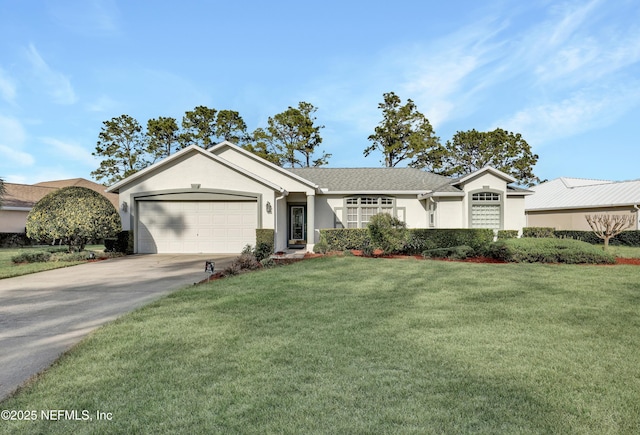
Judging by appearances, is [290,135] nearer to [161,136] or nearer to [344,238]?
[161,136]

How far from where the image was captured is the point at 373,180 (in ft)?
68.8

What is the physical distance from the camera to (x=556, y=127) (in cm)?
1742

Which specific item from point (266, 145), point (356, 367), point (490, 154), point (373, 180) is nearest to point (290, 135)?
point (266, 145)

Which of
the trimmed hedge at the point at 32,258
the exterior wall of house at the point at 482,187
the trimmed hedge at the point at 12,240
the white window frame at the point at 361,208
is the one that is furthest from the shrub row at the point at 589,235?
the trimmed hedge at the point at 12,240

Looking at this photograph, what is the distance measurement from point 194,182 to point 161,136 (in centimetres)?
2241

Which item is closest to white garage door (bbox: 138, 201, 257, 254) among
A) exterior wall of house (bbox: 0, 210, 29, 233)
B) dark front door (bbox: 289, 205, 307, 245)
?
dark front door (bbox: 289, 205, 307, 245)

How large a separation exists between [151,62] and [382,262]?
40.1 ft

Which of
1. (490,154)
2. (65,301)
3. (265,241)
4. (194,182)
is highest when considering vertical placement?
(490,154)

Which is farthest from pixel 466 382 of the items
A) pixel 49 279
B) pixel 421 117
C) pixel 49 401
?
pixel 421 117

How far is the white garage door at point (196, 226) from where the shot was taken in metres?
16.3

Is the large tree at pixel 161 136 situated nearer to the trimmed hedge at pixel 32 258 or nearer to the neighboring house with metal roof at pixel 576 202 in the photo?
the trimmed hedge at pixel 32 258

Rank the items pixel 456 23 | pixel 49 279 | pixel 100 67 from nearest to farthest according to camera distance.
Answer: pixel 49 279 < pixel 456 23 < pixel 100 67

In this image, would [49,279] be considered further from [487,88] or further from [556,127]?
[556,127]

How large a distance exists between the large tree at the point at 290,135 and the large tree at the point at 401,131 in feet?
22.4
